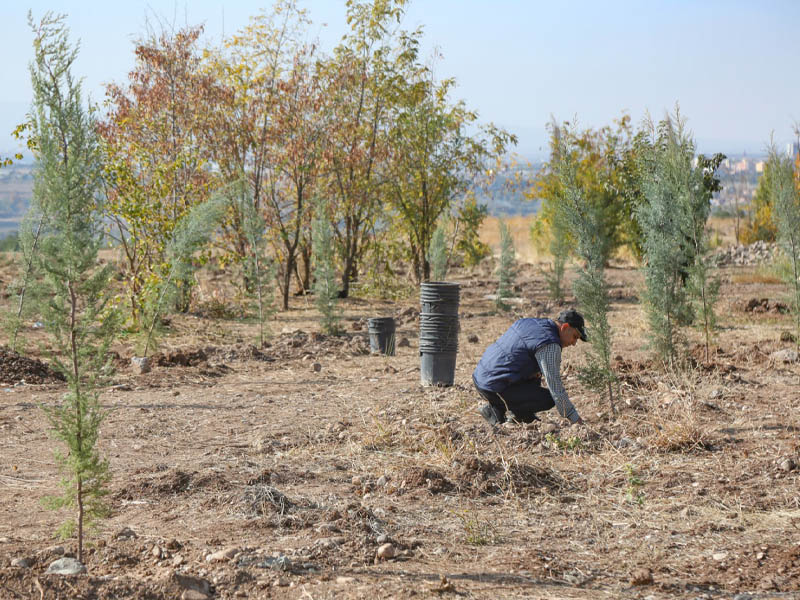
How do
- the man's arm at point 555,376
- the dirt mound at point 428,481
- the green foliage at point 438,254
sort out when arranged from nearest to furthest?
1. the dirt mound at point 428,481
2. the man's arm at point 555,376
3. the green foliage at point 438,254

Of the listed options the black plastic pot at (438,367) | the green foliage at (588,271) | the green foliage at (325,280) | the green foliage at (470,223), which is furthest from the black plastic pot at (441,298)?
the green foliage at (470,223)

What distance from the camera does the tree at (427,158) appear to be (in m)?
16.1

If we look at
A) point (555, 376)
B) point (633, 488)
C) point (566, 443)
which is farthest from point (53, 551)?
point (555, 376)

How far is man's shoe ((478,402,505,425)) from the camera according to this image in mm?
6598

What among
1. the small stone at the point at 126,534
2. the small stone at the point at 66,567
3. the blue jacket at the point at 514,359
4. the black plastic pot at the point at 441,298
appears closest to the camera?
the small stone at the point at 66,567

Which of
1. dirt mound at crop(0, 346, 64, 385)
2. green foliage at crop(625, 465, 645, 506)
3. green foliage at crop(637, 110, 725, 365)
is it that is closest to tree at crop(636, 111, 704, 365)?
green foliage at crop(637, 110, 725, 365)

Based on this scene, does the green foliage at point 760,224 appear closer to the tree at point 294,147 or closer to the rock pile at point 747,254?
the rock pile at point 747,254

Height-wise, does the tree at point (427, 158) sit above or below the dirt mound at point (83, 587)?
above

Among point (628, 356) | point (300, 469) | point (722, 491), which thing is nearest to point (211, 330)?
point (628, 356)

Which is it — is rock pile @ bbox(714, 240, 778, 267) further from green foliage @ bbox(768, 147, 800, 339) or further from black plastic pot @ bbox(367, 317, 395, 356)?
black plastic pot @ bbox(367, 317, 395, 356)

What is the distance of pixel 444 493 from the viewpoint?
4.95 m

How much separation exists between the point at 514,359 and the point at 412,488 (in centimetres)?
181

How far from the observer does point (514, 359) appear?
647 cm

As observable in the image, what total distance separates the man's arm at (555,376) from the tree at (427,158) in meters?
10.4
